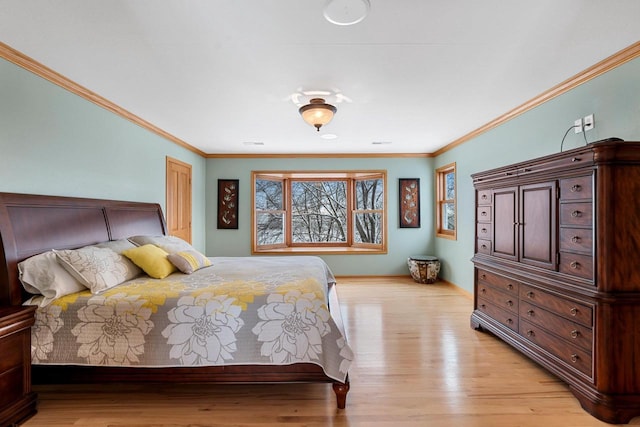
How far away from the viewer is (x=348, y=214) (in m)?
6.15

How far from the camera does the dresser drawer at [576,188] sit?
A: 6.38 feet

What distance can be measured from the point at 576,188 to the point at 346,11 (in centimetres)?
185

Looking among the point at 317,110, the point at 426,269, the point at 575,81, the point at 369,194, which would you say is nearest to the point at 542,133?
the point at 575,81

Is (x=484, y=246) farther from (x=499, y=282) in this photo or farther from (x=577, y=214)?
(x=577, y=214)

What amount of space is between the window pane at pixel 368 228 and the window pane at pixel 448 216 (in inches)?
44.8

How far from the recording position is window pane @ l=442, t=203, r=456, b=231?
5.11 m

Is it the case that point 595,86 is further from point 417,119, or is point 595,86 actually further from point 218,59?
point 218,59

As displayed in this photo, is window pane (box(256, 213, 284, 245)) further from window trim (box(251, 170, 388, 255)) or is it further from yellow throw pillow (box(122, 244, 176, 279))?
yellow throw pillow (box(122, 244, 176, 279))

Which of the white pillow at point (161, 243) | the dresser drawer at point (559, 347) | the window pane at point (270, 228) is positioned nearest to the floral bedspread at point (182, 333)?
the white pillow at point (161, 243)

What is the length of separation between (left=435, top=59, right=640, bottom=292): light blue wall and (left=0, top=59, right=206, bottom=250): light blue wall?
14.1 ft

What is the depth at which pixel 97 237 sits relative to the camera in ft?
9.04

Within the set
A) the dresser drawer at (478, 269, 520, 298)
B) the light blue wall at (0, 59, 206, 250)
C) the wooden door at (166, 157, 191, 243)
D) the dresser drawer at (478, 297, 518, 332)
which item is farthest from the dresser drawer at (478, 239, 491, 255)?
the wooden door at (166, 157, 191, 243)

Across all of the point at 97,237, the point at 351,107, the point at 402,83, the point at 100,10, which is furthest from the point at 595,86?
the point at 97,237

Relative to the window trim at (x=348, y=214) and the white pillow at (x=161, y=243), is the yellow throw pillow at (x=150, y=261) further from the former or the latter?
the window trim at (x=348, y=214)
